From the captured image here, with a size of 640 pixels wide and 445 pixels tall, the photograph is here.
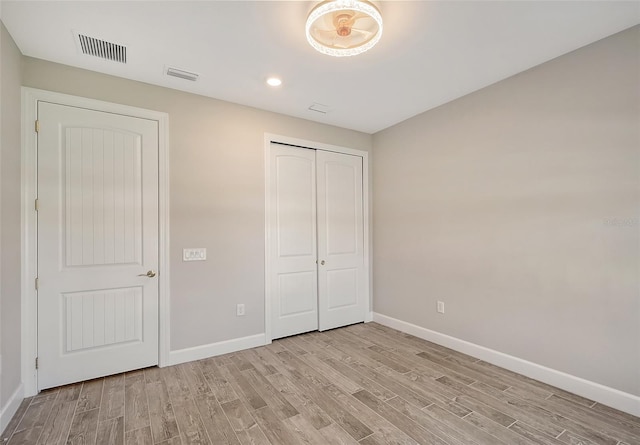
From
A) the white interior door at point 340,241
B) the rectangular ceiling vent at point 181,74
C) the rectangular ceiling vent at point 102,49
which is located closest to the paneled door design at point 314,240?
the white interior door at point 340,241

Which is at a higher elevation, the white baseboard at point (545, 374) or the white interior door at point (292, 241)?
the white interior door at point (292, 241)

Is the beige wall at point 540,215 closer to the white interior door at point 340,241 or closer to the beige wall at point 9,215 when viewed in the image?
the white interior door at point 340,241

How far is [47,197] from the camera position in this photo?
7.80 ft

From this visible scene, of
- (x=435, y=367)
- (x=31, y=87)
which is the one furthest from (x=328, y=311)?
(x=31, y=87)

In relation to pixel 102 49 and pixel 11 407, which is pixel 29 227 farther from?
pixel 102 49

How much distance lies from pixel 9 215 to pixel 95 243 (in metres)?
0.60

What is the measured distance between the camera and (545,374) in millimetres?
2490

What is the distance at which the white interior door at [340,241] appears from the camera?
12.7ft

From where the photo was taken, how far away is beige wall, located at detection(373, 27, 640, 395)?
2.13 meters

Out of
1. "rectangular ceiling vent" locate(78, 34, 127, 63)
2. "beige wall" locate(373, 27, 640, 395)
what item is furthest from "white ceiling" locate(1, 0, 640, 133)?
"beige wall" locate(373, 27, 640, 395)

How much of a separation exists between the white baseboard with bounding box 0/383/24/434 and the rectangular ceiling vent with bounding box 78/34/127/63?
2549mm

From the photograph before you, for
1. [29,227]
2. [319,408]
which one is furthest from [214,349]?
[29,227]

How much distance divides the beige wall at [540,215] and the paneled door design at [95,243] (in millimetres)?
2944

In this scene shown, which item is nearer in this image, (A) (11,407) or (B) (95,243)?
(A) (11,407)
